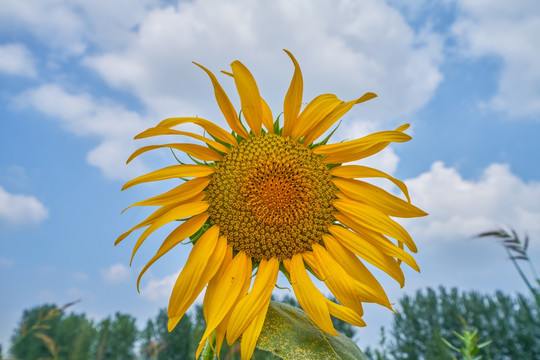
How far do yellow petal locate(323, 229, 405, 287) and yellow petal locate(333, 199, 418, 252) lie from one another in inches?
3.1

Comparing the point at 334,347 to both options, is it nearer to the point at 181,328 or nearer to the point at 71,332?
the point at 181,328

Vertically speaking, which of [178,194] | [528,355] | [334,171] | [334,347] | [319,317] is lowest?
[334,347]

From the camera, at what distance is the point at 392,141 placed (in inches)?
76.8

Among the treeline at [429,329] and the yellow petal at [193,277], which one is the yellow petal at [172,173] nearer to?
the yellow petal at [193,277]

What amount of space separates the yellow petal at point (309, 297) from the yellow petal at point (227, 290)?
21cm

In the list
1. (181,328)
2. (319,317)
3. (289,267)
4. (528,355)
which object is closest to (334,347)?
(319,317)

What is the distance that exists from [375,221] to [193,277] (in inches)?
32.7

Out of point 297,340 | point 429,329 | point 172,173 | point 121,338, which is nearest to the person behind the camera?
point 297,340

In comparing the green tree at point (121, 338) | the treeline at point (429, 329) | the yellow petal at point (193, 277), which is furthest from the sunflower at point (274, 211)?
the green tree at point (121, 338)

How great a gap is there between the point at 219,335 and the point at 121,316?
2518 centimetres

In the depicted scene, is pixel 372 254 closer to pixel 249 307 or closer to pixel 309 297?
pixel 309 297

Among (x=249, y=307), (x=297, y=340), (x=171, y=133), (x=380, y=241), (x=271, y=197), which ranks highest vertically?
(x=171, y=133)

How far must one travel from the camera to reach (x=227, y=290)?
6.04ft

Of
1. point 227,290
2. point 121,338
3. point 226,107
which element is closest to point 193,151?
point 226,107
